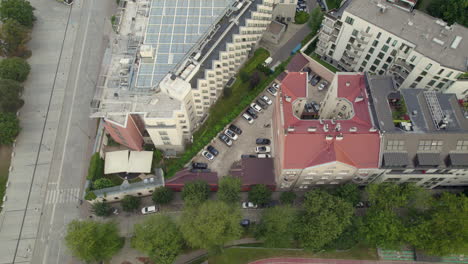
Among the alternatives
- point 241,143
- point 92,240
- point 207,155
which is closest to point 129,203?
point 92,240

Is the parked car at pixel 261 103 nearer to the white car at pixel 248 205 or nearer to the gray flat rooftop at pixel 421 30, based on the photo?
the white car at pixel 248 205

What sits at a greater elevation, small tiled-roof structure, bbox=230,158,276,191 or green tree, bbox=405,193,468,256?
small tiled-roof structure, bbox=230,158,276,191

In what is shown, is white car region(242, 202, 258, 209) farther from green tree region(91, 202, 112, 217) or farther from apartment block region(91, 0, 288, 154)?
green tree region(91, 202, 112, 217)

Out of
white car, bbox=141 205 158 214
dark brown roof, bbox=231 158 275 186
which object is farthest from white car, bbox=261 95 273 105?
white car, bbox=141 205 158 214

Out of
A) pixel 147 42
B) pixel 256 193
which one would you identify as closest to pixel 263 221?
pixel 256 193

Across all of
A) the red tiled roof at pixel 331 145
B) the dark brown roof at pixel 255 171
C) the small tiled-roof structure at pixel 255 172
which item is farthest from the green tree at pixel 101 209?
the red tiled roof at pixel 331 145

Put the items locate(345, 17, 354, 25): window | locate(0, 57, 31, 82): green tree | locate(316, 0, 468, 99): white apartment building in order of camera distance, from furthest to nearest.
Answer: locate(0, 57, 31, 82): green tree, locate(345, 17, 354, 25): window, locate(316, 0, 468, 99): white apartment building

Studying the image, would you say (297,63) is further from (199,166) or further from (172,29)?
(199,166)
